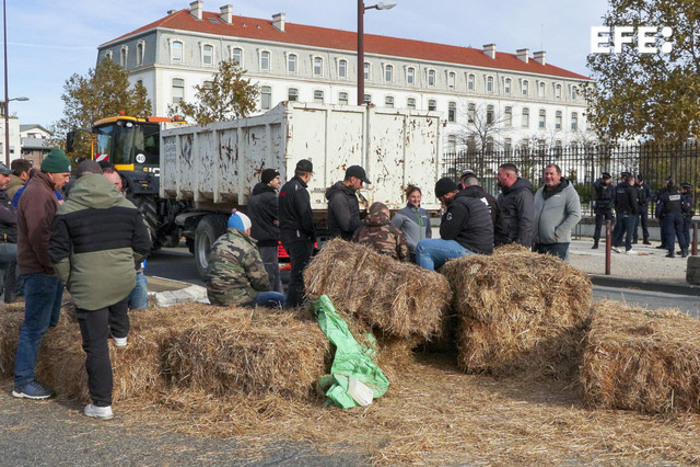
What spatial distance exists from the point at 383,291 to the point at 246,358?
127 centimetres

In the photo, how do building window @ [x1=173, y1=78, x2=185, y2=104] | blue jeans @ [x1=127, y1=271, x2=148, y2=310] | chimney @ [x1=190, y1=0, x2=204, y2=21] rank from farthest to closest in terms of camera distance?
chimney @ [x1=190, y1=0, x2=204, y2=21] < building window @ [x1=173, y1=78, x2=185, y2=104] < blue jeans @ [x1=127, y1=271, x2=148, y2=310]

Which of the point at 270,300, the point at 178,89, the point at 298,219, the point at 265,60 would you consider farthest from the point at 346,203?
the point at 265,60

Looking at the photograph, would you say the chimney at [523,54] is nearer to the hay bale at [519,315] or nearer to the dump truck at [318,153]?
the dump truck at [318,153]

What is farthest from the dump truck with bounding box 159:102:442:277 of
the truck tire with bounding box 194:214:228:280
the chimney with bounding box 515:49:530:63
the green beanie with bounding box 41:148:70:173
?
the chimney with bounding box 515:49:530:63

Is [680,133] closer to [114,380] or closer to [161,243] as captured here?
[161,243]

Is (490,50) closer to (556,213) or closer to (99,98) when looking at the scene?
(99,98)

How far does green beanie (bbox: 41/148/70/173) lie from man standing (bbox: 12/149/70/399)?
0.31 ft

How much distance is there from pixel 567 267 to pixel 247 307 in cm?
273

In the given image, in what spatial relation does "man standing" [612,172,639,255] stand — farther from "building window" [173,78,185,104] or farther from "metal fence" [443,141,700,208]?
"building window" [173,78,185,104]

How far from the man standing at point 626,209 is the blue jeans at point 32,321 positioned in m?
14.3

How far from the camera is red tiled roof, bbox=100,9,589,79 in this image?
68250 millimetres

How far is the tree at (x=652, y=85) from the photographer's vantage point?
20766mm

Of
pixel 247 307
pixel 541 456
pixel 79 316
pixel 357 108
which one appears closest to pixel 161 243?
pixel 357 108

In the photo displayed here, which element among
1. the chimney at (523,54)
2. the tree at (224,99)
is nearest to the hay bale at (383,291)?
the tree at (224,99)
